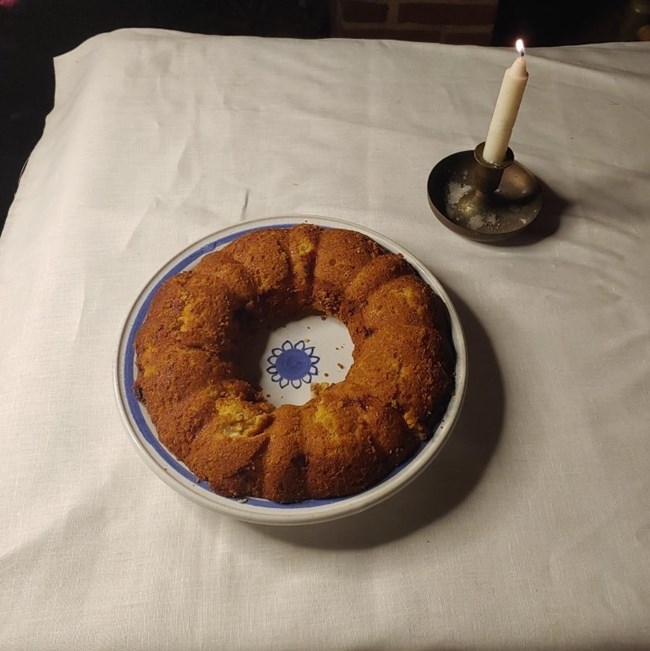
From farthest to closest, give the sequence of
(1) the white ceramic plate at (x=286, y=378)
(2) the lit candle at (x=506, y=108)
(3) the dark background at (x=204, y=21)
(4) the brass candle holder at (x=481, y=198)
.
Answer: (3) the dark background at (x=204, y=21) < (4) the brass candle holder at (x=481, y=198) < (2) the lit candle at (x=506, y=108) < (1) the white ceramic plate at (x=286, y=378)

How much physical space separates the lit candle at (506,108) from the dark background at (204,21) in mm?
1715

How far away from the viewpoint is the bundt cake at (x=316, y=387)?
857mm

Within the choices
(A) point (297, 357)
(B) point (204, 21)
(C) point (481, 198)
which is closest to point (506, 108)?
(C) point (481, 198)

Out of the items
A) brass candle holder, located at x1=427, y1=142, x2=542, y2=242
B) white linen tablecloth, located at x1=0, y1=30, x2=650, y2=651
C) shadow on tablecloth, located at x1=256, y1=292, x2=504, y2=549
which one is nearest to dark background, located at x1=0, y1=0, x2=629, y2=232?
white linen tablecloth, located at x1=0, y1=30, x2=650, y2=651

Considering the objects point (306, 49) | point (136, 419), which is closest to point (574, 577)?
point (136, 419)

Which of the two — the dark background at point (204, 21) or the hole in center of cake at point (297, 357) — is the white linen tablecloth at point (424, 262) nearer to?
the hole in center of cake at point (297, 357)

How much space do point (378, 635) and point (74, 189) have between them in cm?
110

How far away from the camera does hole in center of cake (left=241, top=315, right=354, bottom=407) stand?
1019mm

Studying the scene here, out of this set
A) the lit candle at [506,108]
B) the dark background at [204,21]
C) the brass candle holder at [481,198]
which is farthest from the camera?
the dark background at [204,21]

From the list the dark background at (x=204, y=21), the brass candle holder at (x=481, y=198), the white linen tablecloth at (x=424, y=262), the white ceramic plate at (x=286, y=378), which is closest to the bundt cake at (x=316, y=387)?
the white ceramic plate at (x=286, y=378)

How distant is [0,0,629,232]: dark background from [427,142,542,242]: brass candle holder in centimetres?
154

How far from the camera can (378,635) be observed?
33.0 inches

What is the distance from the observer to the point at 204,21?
2.68 metres

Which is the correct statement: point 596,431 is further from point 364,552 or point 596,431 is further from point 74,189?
point 74,189
